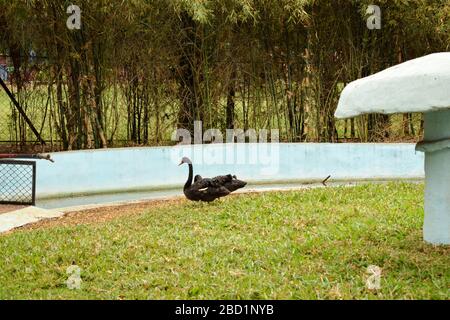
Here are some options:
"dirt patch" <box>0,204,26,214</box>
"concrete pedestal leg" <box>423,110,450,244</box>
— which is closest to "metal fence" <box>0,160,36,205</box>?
"dirt patch" <box>0,204,26,214</box>

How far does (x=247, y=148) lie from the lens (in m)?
9.09

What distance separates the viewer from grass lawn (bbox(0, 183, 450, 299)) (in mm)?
4255

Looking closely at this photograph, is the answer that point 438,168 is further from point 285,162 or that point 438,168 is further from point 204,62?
point 204,62

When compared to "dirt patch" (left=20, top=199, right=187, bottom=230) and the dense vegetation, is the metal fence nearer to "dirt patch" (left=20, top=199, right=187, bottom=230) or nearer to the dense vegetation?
"dirt patch" (left=20, top=199, right=187, bottom=230)

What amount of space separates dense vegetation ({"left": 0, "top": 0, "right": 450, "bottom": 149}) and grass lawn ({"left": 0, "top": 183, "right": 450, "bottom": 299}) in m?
2.79

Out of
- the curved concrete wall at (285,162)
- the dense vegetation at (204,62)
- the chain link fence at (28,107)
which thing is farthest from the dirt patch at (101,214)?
the chain link fence at (28,107)

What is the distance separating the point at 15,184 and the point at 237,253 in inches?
127

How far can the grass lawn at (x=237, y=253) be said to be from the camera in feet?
14.0

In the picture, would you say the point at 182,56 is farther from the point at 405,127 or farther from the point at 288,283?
the point at 288,283

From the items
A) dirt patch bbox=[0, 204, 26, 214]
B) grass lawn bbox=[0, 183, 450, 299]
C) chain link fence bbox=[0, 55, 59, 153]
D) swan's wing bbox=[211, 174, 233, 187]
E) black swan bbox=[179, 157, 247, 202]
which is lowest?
grass lawn bbox=[0, 183, 450, 299]

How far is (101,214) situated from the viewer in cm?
707

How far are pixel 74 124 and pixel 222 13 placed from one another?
2.17 m

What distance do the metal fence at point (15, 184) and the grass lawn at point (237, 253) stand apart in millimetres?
820

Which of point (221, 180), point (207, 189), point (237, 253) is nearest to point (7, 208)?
point (207, 189)
